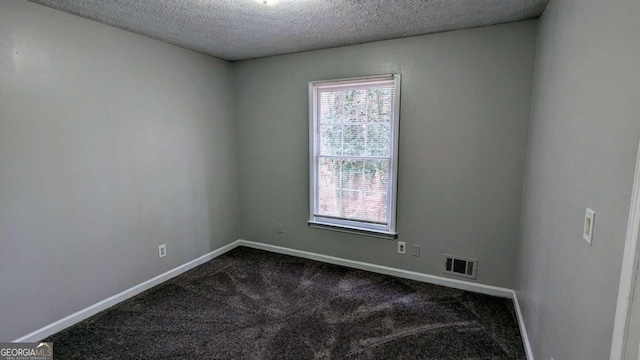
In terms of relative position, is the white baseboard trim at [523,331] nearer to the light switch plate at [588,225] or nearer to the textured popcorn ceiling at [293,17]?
the light switch plate at [588,225]

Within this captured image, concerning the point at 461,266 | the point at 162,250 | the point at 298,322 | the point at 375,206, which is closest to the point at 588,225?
the point at 461,266

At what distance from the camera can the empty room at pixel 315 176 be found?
1543mm

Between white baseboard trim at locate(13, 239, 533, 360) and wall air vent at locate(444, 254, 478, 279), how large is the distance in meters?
0.08

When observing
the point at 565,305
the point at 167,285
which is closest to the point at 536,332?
the point at 565,305

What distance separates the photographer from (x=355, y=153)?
3.25 metres

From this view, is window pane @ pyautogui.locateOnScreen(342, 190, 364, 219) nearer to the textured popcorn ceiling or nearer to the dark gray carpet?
the dark gray carpet

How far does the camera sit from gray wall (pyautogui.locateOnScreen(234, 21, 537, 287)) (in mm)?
2566

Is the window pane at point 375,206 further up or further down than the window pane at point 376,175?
further down

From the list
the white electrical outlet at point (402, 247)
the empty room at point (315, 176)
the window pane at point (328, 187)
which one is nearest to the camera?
the empty room at point (315, 176)

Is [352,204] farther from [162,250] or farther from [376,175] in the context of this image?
[162,250]

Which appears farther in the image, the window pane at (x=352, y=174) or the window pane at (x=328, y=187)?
the window pane at (x=328, y=187)

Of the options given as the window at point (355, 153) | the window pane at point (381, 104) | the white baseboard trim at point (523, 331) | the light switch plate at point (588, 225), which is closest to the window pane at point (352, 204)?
the window at point (355, 153)

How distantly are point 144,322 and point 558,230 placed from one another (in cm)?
293

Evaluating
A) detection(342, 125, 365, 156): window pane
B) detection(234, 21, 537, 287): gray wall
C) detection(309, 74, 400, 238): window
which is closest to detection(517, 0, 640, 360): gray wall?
detection(234, 21, 537, 287): gray wall
